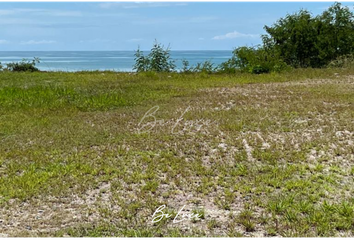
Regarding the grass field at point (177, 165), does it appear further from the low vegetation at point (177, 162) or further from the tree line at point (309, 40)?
the tree line at point (309, 40)

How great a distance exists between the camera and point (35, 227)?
265 centimetres

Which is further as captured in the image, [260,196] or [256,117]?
[256,117]

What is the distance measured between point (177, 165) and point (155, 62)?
944 centimetres

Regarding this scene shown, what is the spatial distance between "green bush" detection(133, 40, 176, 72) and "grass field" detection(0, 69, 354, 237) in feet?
18.2

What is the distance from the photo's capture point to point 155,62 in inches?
508

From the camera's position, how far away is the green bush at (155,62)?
42.1 ft

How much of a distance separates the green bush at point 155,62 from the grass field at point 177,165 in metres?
5.55

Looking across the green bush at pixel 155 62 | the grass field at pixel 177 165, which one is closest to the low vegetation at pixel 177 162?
the grass field at pixel 177 165

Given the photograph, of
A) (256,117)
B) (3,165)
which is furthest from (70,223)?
(256,117)

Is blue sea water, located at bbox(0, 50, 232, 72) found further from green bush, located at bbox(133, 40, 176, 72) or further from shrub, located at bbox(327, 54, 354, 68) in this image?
shrub, located at bbox(327, 54, 354, 68)

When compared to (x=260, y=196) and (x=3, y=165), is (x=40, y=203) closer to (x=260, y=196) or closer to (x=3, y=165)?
(x=3, y=165)

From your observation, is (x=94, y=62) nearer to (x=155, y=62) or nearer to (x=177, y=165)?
(x=155, y=62)

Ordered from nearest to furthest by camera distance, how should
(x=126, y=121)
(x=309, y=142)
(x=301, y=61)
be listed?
1. (x=309, y=142)
2. (x=126, y=121)
3. (x=301, y=61)

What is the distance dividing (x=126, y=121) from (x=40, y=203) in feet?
8.60
